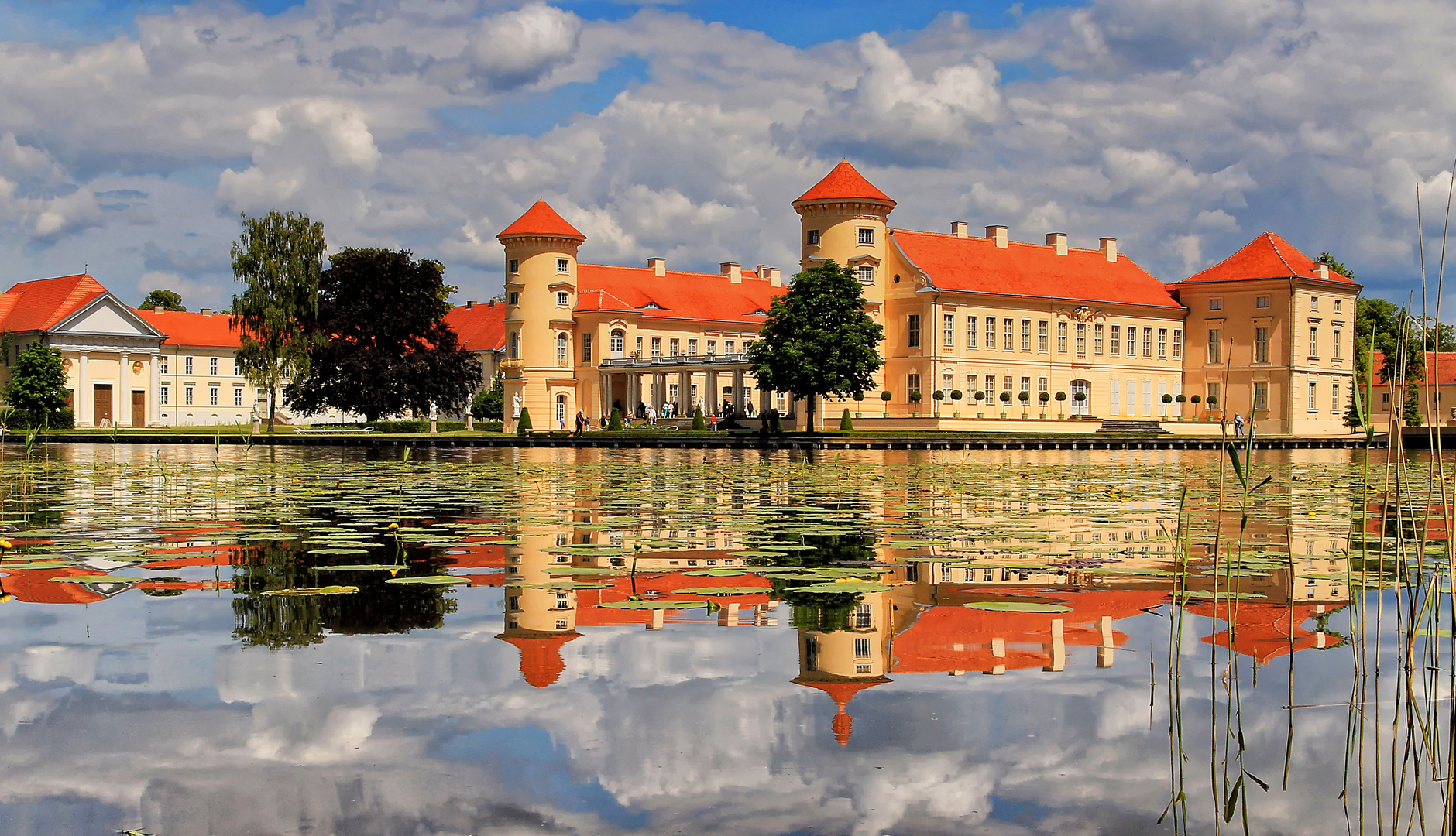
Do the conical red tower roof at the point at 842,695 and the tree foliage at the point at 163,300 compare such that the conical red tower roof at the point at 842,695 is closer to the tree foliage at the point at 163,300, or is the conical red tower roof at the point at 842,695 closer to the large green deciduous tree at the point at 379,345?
the large green deciduous tree at the point at 379,345

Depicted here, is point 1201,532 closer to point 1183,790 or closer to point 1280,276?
point 1183,790

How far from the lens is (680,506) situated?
1543cm

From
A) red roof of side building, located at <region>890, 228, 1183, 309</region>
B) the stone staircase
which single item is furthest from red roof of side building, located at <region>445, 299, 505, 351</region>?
the stone staircase

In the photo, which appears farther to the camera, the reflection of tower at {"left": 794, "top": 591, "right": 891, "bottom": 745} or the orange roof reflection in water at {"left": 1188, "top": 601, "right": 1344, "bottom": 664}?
the orange roof reflection in water at {"left": 1188, "top": 601, "right": 1344, "bottom": 664}

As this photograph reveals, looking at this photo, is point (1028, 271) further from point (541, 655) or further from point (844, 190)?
point (541, 655)

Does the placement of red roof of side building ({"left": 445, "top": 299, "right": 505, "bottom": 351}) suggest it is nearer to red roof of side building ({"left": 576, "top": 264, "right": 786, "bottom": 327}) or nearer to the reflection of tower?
red roof of side building ({"left": 576, "top": 264, "right": 786, "bottom": 327})

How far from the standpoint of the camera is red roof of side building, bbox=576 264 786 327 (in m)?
80.8

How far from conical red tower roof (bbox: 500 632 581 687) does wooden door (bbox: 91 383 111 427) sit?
89.4 metres

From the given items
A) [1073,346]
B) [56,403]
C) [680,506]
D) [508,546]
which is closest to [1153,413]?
[1073,346]

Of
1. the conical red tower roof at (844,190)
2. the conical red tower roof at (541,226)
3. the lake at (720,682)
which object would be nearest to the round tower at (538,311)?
the conical red tower roof at (541,226)

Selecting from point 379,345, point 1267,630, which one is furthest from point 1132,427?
point 1267,630

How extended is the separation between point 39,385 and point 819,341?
44.3 m

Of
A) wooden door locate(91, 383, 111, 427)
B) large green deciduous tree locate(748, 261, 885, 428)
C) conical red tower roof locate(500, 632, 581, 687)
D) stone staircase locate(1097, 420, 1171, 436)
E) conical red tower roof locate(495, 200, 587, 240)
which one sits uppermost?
conical red tower roof locate(495, 200, 587, 240)

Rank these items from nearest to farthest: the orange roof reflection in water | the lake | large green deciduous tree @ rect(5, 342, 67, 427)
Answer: the lake → the orange roof reflection in water → large green deciduous tree @ rect(5, 342, 67, 427)
